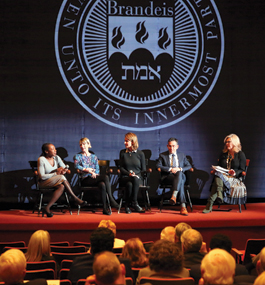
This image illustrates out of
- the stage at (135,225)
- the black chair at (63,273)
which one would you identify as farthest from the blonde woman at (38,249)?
the stage at (135,225)

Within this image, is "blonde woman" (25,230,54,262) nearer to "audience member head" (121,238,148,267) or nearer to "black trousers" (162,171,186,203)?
"audience member head" (121,238,148,267)

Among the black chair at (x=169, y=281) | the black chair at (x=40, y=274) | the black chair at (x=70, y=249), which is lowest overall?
the black chair at (x=70, y=249)

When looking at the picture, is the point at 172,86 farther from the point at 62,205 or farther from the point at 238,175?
the point at 62,205

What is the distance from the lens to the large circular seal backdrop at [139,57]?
6508 millimetres

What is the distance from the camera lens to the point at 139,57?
660cm

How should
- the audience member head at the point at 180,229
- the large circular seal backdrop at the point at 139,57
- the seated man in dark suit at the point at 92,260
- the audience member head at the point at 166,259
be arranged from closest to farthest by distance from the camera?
the audience member head at the point at 166,259
the seated man in dark suit at the point at 92,260
the audience member head at the point at 180,229
the large circular seal backdrop at the point at 139,57

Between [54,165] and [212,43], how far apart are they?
3364 mm

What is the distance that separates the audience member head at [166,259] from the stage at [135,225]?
2.75 m

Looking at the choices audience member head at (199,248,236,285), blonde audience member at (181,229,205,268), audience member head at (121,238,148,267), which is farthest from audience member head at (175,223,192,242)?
audience member head at (199,248,236,285)

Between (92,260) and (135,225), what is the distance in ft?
8.11

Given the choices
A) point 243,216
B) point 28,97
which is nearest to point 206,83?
point 243,216

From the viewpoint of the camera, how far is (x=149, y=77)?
6.61 metres

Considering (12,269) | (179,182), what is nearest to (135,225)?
(179,182)

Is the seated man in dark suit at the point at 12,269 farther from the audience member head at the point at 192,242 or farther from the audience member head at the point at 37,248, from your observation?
the audience member head at the point at 192,242
